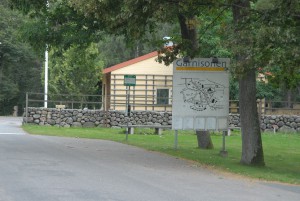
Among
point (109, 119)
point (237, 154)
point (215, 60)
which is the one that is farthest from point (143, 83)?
point (215, 60)

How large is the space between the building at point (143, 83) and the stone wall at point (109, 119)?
2.26 meters

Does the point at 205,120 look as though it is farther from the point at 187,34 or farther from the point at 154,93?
the point at 154,93

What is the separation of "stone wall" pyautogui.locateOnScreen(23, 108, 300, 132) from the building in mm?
2263

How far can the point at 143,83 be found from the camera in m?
36.6

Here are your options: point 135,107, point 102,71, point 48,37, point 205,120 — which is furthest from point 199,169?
point 102,71

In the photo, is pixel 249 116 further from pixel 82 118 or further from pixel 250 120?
pixel 82 118

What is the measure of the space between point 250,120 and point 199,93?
7.68 ft

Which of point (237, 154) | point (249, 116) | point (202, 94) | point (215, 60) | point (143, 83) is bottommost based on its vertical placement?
point (237, 154)

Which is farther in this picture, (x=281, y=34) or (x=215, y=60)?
(x=215, y=60)

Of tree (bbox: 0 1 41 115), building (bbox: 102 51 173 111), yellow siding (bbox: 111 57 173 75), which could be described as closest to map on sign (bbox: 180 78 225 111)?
building (bbox: 102 51 173 111)

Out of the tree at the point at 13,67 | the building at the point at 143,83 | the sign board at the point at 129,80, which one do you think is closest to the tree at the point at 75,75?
the building at the point at 143,83

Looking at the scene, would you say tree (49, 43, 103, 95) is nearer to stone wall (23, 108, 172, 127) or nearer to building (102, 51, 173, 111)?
building (102, 51, 173, 111)

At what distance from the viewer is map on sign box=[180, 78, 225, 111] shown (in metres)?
16.9

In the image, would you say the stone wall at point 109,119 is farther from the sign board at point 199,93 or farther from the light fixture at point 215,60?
the light fixture at point 215,60
